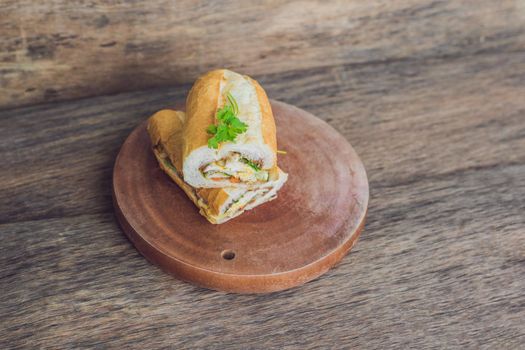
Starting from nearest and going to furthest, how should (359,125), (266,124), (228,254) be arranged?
(228,254), (266,124), (359,125)

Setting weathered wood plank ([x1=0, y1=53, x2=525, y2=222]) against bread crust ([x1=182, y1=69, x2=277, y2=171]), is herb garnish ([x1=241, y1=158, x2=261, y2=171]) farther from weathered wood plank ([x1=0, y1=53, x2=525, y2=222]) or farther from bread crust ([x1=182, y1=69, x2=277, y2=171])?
weathered wood plank ([x1=0, y1=53, x2=525, y2=222])

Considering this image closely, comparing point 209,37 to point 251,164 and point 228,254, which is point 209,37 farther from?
point 228,254

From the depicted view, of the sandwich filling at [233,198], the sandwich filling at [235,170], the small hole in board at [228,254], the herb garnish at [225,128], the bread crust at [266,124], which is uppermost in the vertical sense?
the herb garnish at [225,128]

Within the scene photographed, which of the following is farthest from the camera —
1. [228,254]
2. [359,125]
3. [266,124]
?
[359,125]

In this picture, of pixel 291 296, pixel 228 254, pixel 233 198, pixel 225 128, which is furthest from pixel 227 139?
pixel 291 296

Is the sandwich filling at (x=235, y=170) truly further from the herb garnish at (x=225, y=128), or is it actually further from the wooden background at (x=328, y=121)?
the wooden background at (x=328, y=121)

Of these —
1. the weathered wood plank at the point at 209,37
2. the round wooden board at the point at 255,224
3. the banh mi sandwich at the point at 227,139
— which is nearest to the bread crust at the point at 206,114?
the banh mi sandwich at the point at 227,139

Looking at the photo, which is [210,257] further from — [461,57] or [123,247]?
[461,57]

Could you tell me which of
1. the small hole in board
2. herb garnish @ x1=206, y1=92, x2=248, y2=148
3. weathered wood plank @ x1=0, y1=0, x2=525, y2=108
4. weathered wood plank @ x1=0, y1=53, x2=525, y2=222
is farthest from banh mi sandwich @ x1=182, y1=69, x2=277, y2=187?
weathered wood plank @ x1=0, y1=0, x2=525, y2=108
